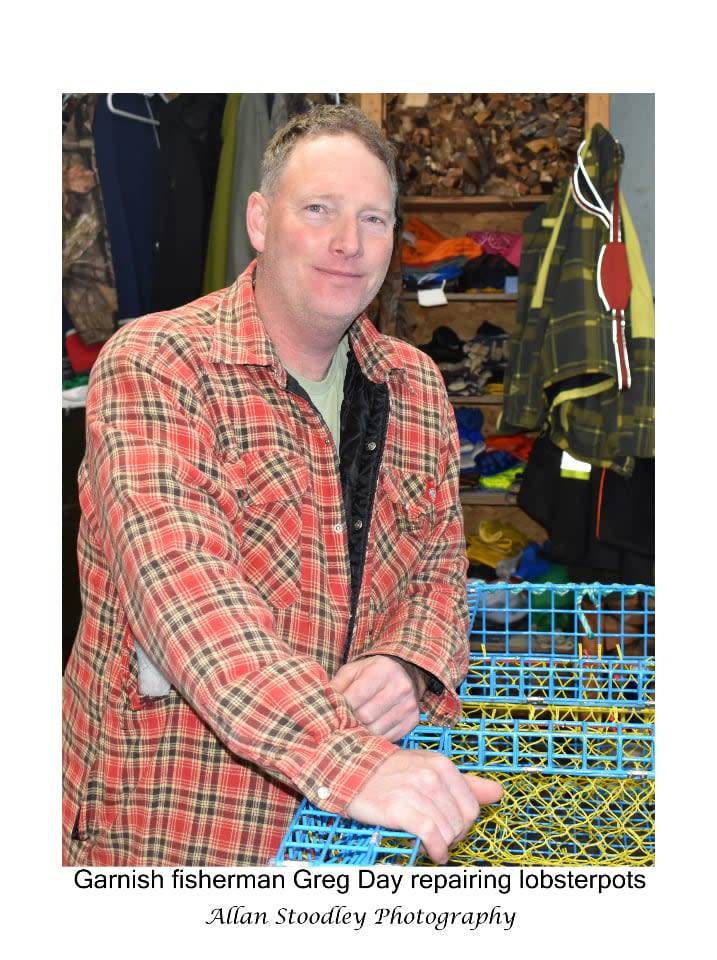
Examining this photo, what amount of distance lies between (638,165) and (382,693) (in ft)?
9.42

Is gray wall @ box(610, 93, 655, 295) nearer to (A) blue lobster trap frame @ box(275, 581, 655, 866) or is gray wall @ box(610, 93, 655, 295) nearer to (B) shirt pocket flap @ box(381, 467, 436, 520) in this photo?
(B) shirt pocket flap @ box(381, 467, 436, 520)

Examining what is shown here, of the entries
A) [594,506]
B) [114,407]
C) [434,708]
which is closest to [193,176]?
[594,506]

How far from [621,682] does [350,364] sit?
2.10 ft

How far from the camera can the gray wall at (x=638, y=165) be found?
337 centimetres

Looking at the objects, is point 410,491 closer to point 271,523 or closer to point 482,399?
point 271,523

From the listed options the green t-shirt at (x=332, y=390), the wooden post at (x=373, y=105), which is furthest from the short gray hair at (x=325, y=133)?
the wooden post at (x=373, y=105)

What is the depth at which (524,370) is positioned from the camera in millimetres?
3279

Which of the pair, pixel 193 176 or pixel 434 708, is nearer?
pixel 434 708

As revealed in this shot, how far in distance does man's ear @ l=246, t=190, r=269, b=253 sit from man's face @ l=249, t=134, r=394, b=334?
0.05 metres

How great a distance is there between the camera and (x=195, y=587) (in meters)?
1.07

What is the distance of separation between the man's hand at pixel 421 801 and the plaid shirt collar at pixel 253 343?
0.62 metres

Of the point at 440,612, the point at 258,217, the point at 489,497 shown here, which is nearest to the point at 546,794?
the point at 440,612
